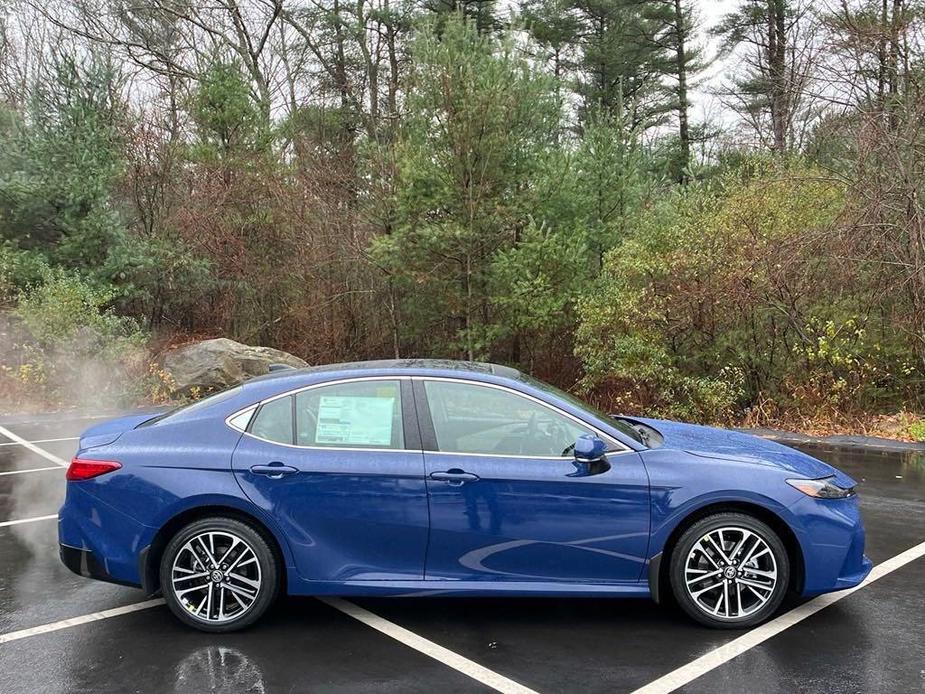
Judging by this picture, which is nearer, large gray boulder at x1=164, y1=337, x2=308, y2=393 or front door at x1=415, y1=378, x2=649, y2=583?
front door at x1=415, y1=378, x2=649, y2=583

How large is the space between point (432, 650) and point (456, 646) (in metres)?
0.13

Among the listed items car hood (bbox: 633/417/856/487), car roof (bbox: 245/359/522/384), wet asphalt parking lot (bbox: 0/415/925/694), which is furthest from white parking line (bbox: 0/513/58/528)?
car hood (bbox: 633/417/856/487)

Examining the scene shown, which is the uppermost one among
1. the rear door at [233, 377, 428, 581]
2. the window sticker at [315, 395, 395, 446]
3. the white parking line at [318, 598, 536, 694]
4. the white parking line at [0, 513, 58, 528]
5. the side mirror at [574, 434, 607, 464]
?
the window sticker at [315, 395, 395, 446]

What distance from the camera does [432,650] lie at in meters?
3.88

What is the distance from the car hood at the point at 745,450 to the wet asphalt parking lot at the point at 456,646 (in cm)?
81

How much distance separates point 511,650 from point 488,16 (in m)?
21.8

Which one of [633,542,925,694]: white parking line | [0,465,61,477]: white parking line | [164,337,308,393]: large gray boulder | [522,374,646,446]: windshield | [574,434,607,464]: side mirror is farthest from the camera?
[164,337,308,393]: large gray boulder

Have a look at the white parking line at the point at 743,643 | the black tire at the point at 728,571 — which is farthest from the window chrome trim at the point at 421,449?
the white parking line at the point at 743,643

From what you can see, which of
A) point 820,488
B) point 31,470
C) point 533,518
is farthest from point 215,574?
point 31,470

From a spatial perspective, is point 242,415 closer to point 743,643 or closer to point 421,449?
point 421,449

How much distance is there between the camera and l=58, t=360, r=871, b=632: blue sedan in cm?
402

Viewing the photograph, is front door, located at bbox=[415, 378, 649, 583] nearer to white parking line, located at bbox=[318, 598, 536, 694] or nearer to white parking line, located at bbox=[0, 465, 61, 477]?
white parking line, located at bbox=[318, 598, 536, 694]

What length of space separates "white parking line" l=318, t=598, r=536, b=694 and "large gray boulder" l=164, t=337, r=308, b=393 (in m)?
→ 9.47

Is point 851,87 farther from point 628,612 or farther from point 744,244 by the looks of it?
point 628,612
